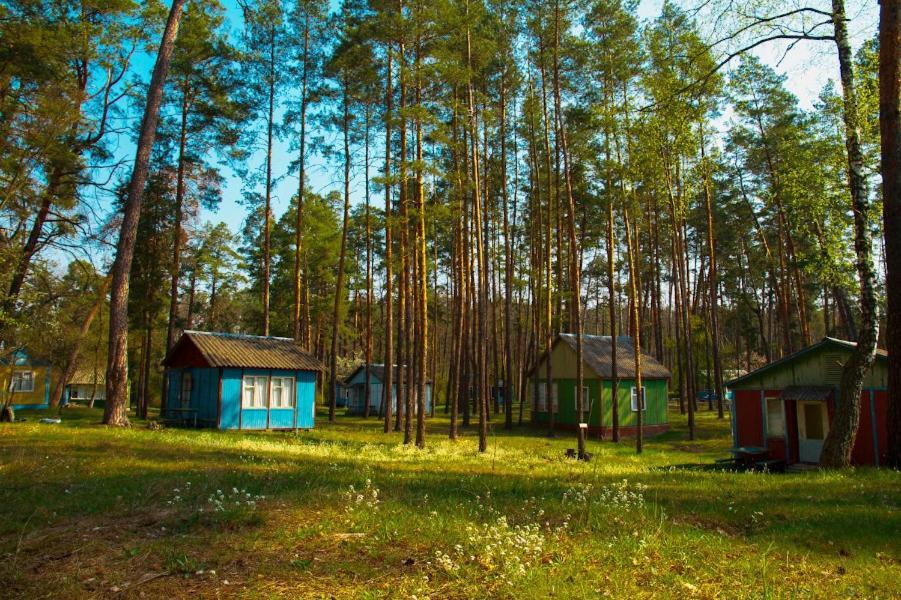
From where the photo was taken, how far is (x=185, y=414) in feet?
79.8

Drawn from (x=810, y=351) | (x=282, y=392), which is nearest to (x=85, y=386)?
(x=282, y=392)

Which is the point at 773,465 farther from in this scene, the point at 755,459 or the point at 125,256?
the point at 125,256

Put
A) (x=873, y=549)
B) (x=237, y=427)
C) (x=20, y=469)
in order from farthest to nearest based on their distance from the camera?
(x=237, y=427), (x=20, y=469), (x=873, y=549)

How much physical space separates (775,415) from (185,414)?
74.8 feet

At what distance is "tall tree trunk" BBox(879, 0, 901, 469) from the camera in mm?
9367

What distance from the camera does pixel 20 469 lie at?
8.11m

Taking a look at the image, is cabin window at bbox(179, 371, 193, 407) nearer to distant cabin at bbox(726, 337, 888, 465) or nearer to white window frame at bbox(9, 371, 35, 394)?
distant cabin at bbox(726, 337, 888, 465)

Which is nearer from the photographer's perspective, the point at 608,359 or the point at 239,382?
the point at 239,382

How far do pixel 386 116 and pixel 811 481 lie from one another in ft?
48.2

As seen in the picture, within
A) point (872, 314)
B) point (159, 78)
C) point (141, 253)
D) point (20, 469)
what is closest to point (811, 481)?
point (872, 314)

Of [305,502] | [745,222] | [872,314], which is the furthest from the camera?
[745,222]

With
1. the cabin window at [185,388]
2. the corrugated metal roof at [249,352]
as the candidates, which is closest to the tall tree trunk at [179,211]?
the cabin window at [185,388]

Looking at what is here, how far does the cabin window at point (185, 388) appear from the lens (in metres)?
24.7

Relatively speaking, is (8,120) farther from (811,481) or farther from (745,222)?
(745,222)
